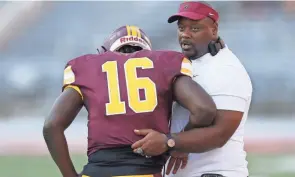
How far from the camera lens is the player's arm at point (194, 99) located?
2531mm

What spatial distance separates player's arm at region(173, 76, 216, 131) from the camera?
2531 mm

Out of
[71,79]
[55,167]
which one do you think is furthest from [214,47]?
[55,167]

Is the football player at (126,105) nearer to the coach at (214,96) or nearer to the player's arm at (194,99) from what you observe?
the player's arm at (194,99)

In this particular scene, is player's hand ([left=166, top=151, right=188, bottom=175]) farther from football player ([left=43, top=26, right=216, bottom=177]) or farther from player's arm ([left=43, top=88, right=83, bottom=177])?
player's arm ([left=43, top=88, right=83, bottom=177])

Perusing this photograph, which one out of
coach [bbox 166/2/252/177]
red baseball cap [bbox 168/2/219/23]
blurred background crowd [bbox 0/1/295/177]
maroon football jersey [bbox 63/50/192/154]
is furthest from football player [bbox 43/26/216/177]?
blurred background crowd [bbox 0/1/295/177]

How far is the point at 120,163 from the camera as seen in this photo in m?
2.56

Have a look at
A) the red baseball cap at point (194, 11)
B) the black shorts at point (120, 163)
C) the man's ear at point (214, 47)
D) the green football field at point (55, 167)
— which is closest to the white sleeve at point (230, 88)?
the man's ear at point (214, 47)

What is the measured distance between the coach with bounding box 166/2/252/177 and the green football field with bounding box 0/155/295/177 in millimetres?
3939

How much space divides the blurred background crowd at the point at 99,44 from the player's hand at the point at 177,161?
608 centimetres

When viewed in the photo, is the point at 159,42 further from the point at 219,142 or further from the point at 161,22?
the point at 219,142

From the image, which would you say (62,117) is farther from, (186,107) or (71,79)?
(186,107)

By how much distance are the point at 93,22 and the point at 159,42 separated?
1109mm

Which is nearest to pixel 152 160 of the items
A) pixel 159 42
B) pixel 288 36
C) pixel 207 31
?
pixel 207 31

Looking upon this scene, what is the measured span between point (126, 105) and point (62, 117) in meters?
0.22
